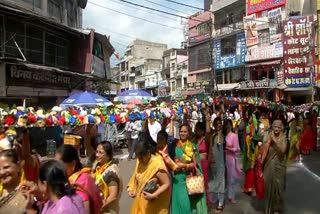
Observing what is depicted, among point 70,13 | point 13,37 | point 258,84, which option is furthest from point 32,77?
point 258,84

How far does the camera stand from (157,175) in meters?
5.23

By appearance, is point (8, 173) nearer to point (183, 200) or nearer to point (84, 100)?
point (183, 200)

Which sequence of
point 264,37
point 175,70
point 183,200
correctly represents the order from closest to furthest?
1. point 183,200
2. point 264,37
3. point 175,70

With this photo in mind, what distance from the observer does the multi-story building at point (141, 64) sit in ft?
272

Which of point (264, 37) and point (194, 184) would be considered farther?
point (264, 37)

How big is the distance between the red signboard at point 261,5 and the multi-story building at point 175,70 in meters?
18.9

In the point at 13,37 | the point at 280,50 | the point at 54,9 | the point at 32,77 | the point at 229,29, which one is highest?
the point at 229,29

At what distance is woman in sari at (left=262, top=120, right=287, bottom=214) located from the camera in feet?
24.5

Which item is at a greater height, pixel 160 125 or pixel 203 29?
pixel 203 29

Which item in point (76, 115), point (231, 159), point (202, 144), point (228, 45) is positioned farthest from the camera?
point (228, 45)

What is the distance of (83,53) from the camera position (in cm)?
2484

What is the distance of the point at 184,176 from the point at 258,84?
34609 mm

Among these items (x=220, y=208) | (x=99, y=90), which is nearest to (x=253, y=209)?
(x=220, y=208)

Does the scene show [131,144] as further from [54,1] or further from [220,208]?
[54,1]
